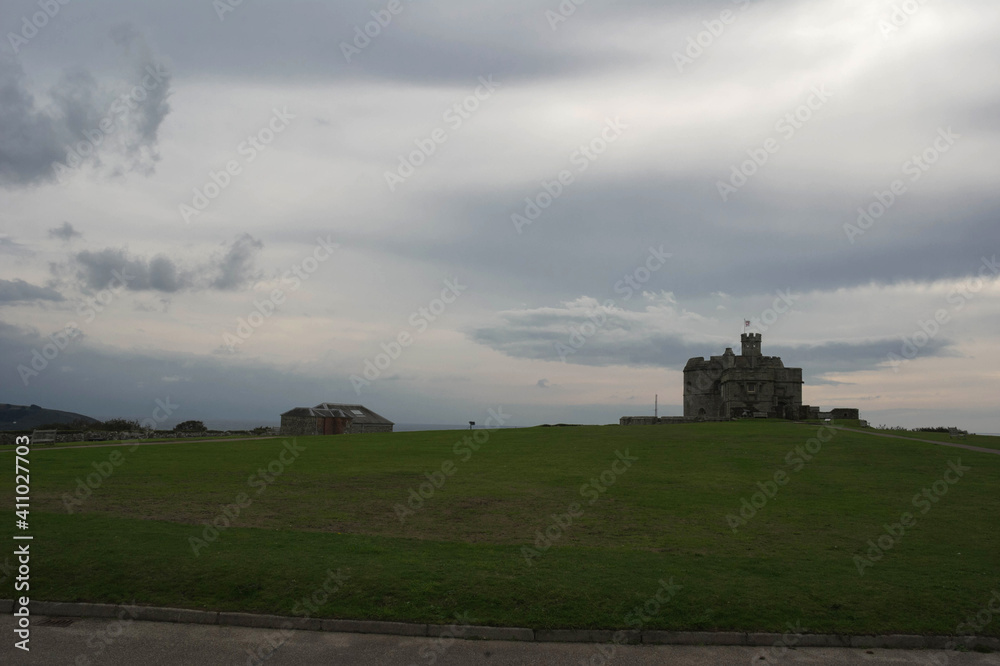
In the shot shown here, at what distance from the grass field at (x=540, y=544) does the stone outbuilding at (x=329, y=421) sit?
3879cm

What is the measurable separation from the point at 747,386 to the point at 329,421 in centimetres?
4358

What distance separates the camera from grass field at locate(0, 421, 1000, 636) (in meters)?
11.8

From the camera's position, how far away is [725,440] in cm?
3769

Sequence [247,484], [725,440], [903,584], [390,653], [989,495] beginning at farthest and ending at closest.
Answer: [725,440] → [247,484] → [989,495] → [903,584] → [390,653]

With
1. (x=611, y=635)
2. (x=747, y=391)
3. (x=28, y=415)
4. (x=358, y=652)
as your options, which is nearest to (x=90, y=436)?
(x=358, y=652)

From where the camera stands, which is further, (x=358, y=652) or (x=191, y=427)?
(x=191, y=427)

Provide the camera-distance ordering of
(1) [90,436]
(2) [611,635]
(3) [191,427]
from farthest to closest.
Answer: (3) [191,427], (1) [90,436], (2) [611,635]

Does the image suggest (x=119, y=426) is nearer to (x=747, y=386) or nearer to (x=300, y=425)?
(x=300, y=425)

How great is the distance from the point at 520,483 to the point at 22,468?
70.2ft

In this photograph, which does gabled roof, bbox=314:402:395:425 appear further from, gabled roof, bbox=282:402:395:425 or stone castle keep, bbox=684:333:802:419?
stone castle keep, bbox=684:333:802:419

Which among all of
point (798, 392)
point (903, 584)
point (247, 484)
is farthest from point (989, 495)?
point (798, 392)

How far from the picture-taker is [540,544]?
15.8 m

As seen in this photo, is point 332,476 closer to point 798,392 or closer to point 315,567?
point 315,567

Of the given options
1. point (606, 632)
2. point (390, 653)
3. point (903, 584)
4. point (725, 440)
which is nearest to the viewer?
point (390, 653)
